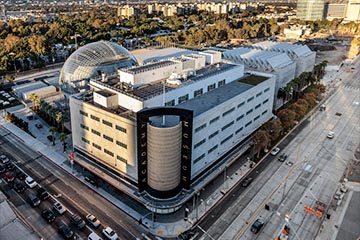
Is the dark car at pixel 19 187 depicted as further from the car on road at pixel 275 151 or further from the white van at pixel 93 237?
the car on road at pixel 275 151

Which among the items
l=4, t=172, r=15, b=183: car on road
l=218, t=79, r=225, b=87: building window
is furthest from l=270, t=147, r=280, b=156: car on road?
l=4, t=172, r=15, b=183: car on road

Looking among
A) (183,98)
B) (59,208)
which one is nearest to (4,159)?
(59,208)

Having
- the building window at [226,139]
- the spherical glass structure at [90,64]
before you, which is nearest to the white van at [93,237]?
the building window at [226,139]

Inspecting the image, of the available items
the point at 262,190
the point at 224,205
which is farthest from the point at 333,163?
the point at 224,205

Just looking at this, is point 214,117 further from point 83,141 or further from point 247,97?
point 83,141

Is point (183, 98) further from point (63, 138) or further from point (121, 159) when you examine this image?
point (63, 138)
